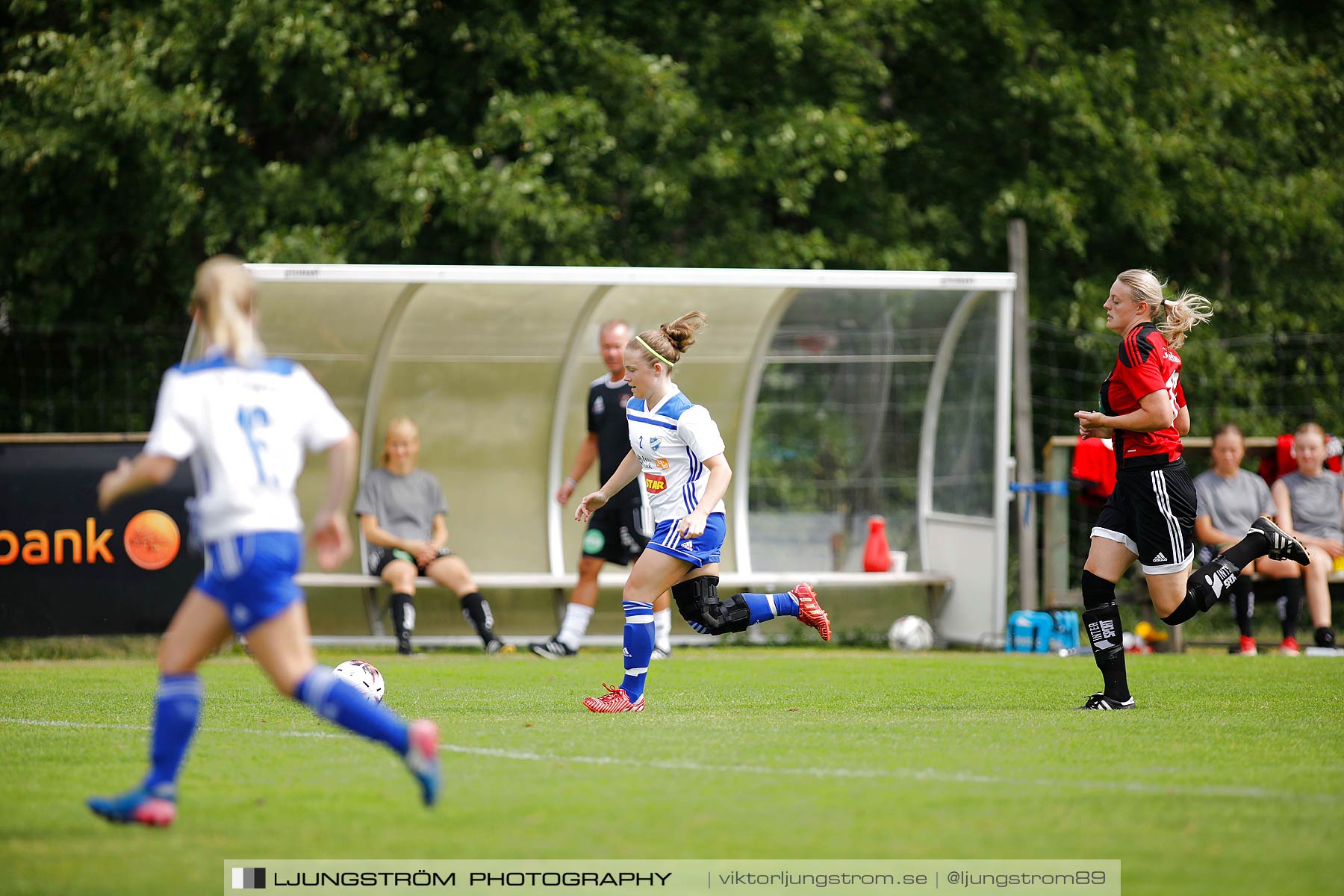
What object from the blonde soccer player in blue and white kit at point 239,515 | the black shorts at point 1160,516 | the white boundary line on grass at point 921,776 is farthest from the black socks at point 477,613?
the blonde soccer player in blue and white kit at point 239,515

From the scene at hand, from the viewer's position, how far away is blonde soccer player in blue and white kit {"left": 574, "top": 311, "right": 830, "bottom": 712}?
6.96m

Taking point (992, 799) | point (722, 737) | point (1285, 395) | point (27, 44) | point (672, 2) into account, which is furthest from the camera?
point (672, 2)

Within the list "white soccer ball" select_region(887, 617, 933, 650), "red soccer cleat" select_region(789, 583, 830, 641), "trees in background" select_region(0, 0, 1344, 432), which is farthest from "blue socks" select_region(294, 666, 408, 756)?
"trees in background" select_region(0, 0, 1344, 432)

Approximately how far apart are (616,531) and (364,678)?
12.6 ft

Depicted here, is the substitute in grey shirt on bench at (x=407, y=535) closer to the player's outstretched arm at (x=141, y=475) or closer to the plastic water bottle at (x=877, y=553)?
the plastic water bottle at (x=877, y=553)

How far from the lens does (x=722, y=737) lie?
604cm

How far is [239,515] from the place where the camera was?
4230mm

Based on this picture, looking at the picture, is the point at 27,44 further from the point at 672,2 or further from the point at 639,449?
the point at 639,449

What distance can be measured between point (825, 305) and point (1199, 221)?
6.30 metres

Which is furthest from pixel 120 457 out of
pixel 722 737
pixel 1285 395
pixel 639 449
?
pixel 1285 395

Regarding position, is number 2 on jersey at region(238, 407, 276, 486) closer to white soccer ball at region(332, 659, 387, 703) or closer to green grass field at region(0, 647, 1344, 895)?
green grass field at region(0, 647, 1344, 895)

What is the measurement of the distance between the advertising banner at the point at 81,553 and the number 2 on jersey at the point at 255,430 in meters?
6.87

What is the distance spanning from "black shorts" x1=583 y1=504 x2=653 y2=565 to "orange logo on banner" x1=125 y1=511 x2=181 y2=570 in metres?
3.07

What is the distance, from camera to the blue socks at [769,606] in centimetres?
760
